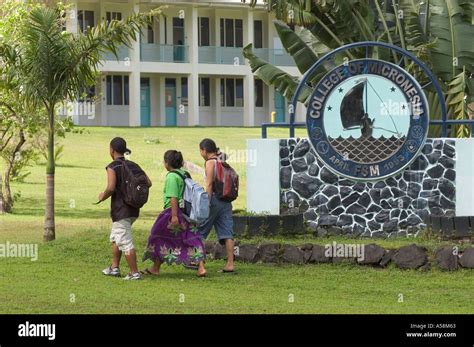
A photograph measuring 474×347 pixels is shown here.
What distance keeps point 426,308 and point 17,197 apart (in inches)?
640

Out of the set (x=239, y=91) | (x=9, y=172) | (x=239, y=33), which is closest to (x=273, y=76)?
(x=9, y=172)

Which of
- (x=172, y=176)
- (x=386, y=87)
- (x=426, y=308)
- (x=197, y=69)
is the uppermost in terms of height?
(x=197, y=69)

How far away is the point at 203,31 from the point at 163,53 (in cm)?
384

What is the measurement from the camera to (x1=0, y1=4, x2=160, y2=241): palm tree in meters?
17.3

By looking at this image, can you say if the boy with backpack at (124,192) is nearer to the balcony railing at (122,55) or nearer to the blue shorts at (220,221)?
the blue shorts at (220,221)

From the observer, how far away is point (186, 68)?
52.0 metres

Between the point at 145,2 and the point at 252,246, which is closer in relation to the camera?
the point at 252,246

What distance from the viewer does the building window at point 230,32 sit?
5494 cm

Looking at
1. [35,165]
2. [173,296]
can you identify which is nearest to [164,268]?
[173,296]

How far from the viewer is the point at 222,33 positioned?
2164 inches

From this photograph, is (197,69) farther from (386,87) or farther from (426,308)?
(426,308)

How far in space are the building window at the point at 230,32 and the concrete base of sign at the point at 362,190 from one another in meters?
37.9

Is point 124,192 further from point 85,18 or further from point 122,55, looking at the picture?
point 85,18

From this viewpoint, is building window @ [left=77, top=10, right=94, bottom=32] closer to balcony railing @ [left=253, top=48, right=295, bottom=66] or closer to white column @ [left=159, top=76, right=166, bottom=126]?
white column @ [left=159, top=76, right=166, bottom=126]
